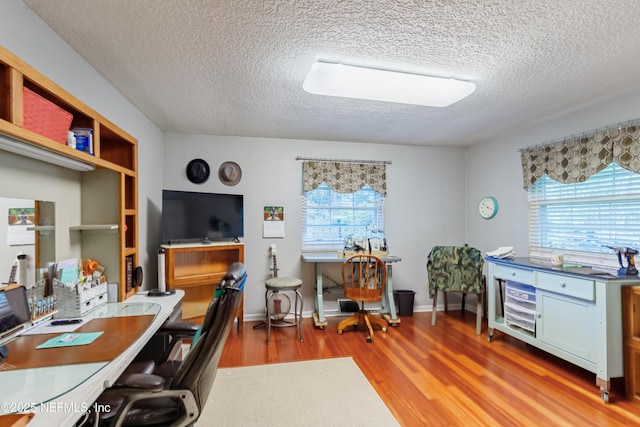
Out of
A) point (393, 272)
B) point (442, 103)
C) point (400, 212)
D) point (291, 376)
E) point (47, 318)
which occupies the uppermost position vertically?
point (442, 103)

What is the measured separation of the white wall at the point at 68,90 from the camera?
1373 mm

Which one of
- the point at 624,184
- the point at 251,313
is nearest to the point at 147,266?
the point at 251,313

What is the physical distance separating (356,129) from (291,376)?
8.60 feet

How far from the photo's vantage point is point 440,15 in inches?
59.2

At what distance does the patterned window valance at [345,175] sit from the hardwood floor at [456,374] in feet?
5.84

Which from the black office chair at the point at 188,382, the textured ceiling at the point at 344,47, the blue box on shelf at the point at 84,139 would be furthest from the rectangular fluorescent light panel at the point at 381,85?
the black office chair at the point at 188,382

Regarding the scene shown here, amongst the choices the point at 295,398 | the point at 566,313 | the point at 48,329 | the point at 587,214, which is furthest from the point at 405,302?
the point at 48,329

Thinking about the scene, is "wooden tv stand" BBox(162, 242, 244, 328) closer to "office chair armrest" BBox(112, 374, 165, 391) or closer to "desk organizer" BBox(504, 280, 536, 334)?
"office chair armrest" BBox(112, 374, 165, 391)

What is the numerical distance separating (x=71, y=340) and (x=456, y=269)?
11.5ft

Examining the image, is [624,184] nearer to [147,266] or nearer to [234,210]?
[234,210]

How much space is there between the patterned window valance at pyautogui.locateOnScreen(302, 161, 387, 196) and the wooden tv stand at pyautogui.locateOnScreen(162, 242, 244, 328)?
1.30m

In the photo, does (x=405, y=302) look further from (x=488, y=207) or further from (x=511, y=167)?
(x=511, y=167)

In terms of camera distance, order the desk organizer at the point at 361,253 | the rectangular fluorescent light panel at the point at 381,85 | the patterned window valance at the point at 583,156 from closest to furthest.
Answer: the rectangular fluorescent light panel at the point at 381,85, the patterned window valance at the point at 583,156, the desk organizer at the point at 361,253

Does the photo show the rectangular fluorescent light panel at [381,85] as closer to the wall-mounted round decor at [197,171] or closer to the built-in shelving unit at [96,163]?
the built-in shelving unit at [96,163]
